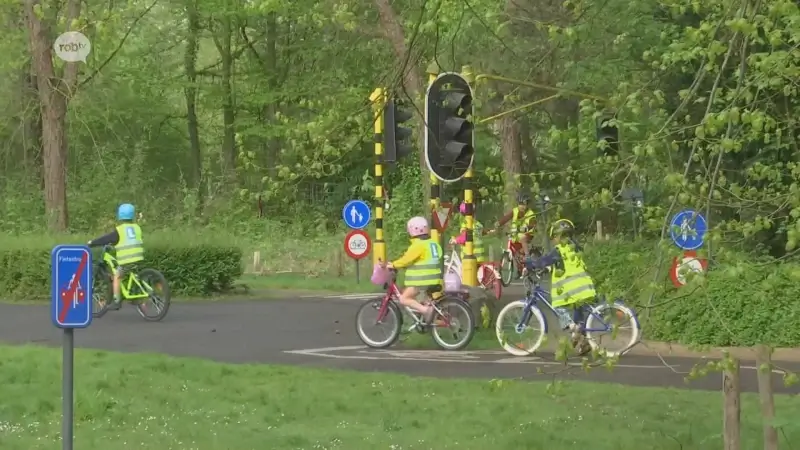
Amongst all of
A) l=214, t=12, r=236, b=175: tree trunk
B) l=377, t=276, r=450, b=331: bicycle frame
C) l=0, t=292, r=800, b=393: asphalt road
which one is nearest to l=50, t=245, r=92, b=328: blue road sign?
l=0, t=292, r=800, b=393: asphalt road

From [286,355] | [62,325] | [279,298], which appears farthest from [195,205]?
[62,325]

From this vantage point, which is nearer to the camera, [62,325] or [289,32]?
[62,325]

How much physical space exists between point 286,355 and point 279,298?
27.4 feet

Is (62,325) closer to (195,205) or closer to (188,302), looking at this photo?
(188,302)

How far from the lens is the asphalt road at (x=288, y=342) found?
489 inches

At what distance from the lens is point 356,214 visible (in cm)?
2647

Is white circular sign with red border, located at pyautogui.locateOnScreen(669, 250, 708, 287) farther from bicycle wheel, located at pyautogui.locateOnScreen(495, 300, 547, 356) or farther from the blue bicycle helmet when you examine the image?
the blue bicycle helmet

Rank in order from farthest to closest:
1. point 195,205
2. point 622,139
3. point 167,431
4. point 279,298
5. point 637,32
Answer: point 195,205 < point 279,298 < point 637,32 < point 167,431 < point 622,139

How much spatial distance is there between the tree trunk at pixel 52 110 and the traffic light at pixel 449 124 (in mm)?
16591

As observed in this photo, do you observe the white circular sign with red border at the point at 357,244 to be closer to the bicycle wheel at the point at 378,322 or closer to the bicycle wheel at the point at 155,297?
the bicycle wheel at the point at 155,297

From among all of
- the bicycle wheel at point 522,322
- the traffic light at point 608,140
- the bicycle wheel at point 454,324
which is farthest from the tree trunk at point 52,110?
the traffic light at point 608,140

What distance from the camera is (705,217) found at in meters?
5.16

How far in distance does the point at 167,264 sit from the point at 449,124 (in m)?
14.3

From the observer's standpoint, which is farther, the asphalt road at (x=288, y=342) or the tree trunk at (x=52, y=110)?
the tree trunk at (x=52, y=110)
